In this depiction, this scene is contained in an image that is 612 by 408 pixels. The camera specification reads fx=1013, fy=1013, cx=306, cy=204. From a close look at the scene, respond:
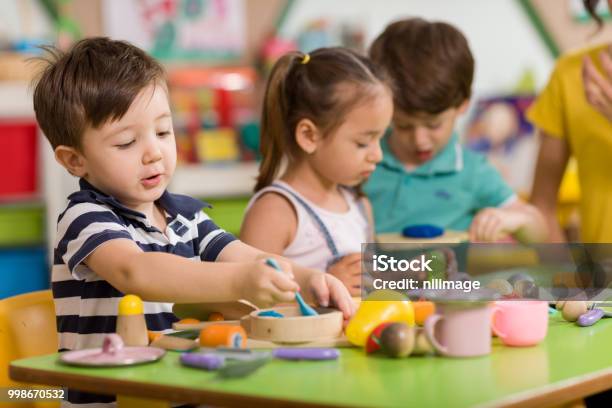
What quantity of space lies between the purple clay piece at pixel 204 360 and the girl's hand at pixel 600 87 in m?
1.22

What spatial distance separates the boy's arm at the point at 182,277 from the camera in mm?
1060

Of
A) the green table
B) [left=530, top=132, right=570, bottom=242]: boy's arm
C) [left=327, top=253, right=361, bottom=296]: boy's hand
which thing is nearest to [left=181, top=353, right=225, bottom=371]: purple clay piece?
the green table

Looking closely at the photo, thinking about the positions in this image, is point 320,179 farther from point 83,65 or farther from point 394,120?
point 83,65

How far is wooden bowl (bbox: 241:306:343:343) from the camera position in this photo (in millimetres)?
1094

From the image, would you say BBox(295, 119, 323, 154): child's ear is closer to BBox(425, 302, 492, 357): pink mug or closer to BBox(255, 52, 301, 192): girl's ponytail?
BBox(255, 52, 301, 192): girl's ponytail

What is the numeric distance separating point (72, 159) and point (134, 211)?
0.11 metres

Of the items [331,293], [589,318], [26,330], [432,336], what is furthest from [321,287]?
[26,330]

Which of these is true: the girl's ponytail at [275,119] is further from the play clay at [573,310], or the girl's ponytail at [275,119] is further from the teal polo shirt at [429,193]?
the play clay at [573,310]

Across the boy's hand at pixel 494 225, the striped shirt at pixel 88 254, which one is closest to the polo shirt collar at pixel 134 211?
the striped shirt at pixel 88 254

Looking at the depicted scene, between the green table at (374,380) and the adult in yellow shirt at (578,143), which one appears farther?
the adult in yellow shirt at (578,143)

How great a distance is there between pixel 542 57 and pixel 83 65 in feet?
12.3

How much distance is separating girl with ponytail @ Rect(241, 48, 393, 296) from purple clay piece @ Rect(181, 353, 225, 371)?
0.70 m

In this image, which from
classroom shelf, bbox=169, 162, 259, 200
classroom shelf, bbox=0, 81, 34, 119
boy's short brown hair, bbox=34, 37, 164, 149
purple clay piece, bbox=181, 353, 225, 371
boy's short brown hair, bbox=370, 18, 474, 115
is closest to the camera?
purple clay piece, bbox=181, 353, 225, 371

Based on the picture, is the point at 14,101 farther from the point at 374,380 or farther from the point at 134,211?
the point at 374,380
